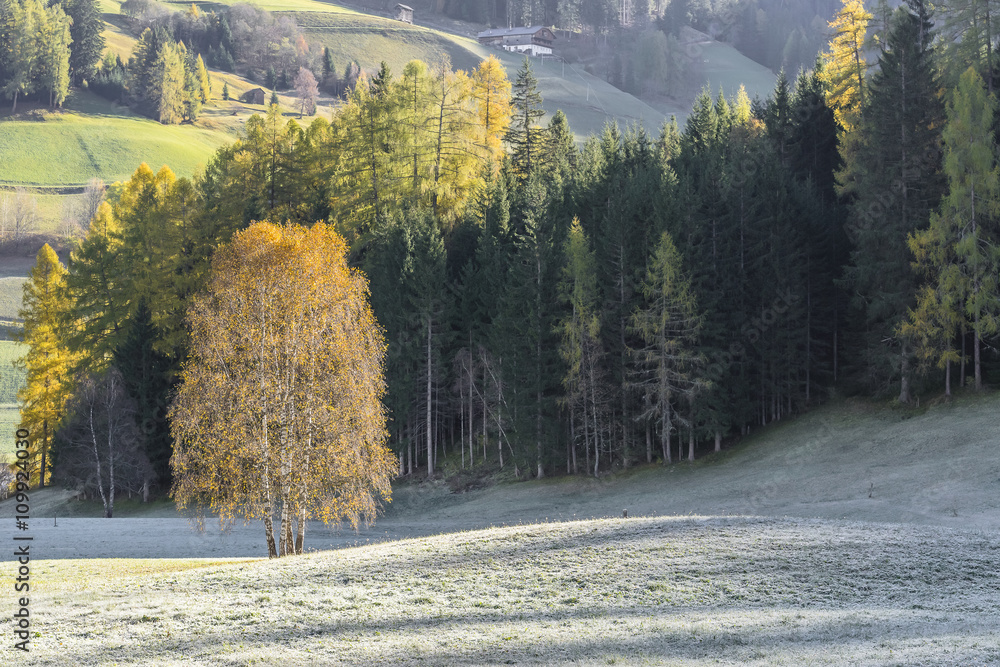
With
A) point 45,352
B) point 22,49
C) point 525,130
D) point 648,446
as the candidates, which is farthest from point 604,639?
point 22,49

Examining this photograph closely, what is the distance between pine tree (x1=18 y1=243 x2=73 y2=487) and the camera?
55.5 metres

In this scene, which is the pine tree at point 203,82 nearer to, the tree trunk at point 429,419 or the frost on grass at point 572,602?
the tree trunk at point 429,419

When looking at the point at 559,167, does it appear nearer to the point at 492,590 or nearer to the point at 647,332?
the point at 647,332

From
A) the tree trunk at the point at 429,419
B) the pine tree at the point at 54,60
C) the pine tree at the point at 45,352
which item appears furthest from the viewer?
the pine tree at the point at 54,60

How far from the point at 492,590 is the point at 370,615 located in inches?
108

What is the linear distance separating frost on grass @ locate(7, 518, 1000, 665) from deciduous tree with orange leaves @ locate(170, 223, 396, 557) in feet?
9.45

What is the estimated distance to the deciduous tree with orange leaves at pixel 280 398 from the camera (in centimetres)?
2458

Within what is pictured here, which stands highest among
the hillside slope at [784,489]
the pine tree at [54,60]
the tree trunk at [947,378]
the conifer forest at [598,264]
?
the pine tree at [54,60]

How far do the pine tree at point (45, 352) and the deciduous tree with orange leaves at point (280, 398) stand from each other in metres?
34.5

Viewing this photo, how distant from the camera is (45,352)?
56000 millimetres

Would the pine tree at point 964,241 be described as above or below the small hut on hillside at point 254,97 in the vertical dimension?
below

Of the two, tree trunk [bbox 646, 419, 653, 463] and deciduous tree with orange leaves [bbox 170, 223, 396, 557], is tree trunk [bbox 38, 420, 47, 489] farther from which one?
tree trunk [bbox 646, 419, 653, 463]

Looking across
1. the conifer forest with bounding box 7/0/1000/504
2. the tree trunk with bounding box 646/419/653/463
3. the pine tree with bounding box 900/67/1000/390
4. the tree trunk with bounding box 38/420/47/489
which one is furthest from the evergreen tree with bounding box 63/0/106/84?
the pine tree with bounding box 900/67/1000/390

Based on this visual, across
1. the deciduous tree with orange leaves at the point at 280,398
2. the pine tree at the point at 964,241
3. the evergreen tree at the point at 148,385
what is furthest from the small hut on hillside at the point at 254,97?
the deciduous tree with orange leaves at the point at 280,398
